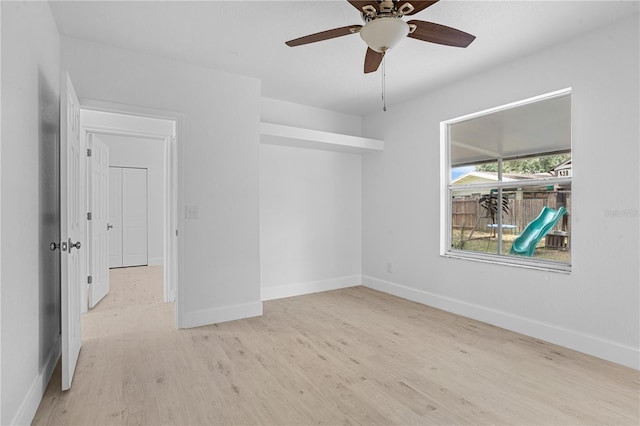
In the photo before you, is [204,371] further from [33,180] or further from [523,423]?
[523,423]

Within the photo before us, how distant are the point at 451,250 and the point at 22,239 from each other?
148 inches

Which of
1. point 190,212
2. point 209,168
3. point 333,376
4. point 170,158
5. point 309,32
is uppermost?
point 309,32

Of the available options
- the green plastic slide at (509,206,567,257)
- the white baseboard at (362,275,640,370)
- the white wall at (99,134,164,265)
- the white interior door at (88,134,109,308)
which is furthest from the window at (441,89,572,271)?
the white wall at (99,134,164,265)

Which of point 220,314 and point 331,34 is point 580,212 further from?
point 220,314

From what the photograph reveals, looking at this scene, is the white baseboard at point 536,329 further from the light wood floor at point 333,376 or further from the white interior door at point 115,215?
the white interior door at point 115,215

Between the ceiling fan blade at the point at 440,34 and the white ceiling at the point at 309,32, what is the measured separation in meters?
0.30

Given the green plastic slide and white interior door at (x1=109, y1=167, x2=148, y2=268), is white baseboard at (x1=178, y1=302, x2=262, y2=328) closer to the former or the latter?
the green plastic slide

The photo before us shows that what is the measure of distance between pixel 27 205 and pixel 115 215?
556 centimetres

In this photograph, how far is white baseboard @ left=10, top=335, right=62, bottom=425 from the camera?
5.75ft

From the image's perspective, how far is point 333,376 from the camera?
239cm

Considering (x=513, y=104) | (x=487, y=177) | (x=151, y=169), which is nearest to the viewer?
(x=513, y=104)

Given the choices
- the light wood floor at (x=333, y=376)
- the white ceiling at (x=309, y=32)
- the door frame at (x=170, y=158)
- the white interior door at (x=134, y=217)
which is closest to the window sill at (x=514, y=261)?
the light wood floor at (x=333, y=376)

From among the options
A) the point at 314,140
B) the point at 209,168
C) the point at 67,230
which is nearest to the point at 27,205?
the point at 67,230

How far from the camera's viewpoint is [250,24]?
2.63 metres
